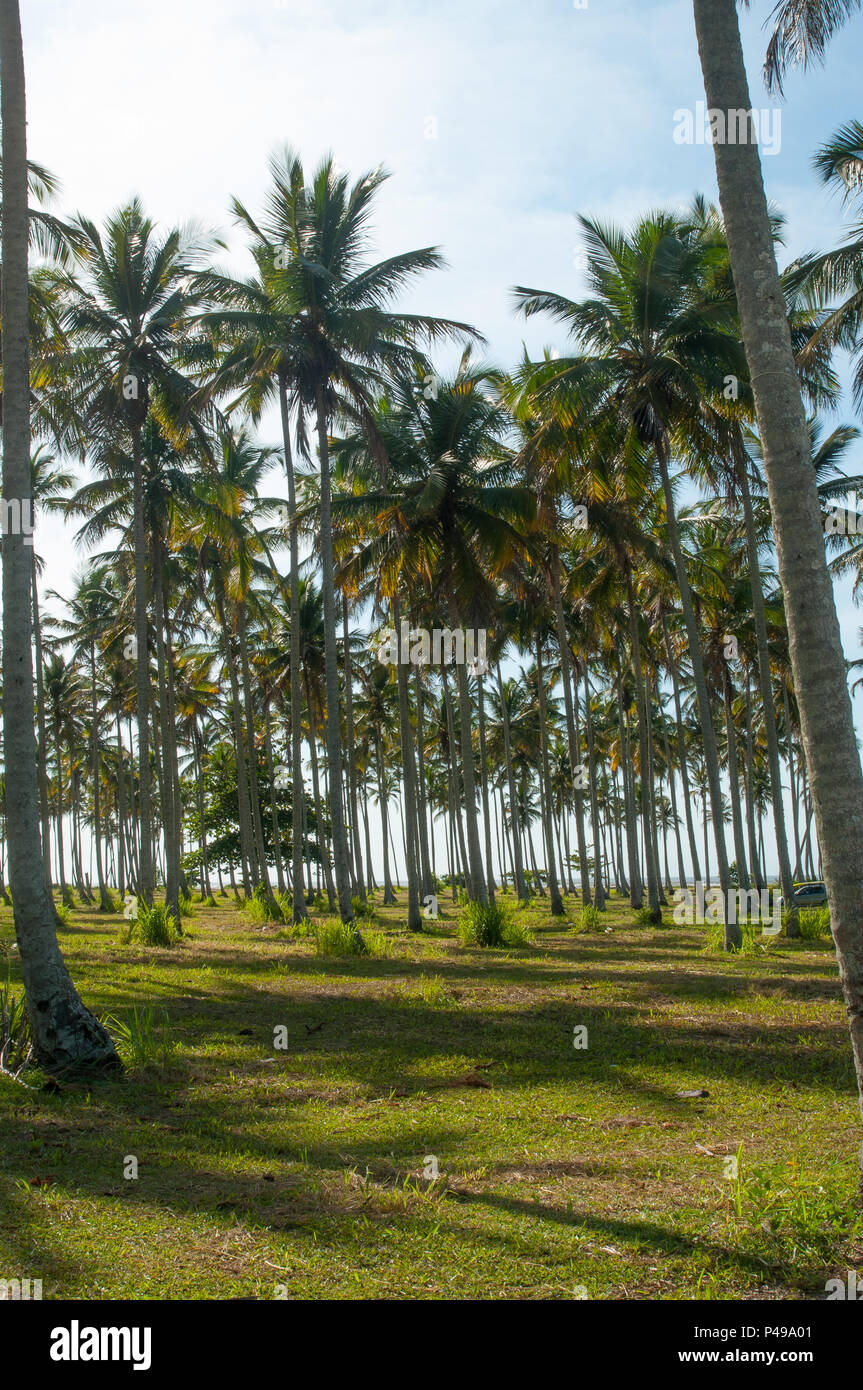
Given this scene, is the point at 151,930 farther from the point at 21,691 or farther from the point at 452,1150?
the point at 452,1150

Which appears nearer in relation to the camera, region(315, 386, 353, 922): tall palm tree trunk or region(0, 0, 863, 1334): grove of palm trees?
region(0, 0, 863, 1334): grove of palm trees

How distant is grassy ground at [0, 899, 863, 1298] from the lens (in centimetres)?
442

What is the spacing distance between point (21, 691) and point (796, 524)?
22.9 ft

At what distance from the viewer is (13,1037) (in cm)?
870

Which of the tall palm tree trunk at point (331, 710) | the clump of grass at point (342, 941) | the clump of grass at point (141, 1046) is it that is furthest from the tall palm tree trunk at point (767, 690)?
the clump of grass at point (141, 1046)

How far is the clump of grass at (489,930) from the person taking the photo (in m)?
19.0

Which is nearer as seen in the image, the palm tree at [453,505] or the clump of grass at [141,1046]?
the clump of grass at [141,1046]

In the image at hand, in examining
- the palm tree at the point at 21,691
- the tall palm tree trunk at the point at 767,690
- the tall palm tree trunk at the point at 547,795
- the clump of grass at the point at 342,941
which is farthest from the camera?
the tall palm tree trunk at the point at 547,795

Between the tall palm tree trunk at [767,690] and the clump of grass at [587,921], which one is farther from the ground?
the tall palm tree trunk at [767,690]

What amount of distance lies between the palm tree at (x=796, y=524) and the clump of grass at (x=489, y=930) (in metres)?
A: 14.1

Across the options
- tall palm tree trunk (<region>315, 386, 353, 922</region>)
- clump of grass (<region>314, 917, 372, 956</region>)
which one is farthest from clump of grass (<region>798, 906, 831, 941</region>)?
tall palm tree trunk (<region>315, 386, 353, 922</region>)

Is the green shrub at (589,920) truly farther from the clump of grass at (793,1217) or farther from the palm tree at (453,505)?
the clump of grass at (793,1217)

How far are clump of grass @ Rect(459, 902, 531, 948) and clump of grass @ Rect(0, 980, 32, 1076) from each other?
37.5 ft

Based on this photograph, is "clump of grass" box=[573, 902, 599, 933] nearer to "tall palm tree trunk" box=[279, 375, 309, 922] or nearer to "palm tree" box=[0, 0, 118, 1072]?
"tall palm tree trunk" box=[279, 375, 309, 922]
